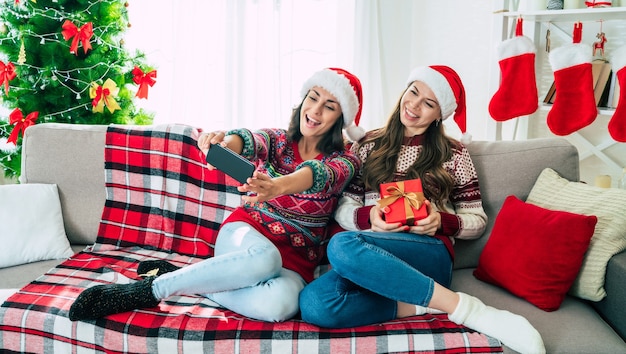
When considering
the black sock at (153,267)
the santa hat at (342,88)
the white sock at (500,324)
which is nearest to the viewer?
the white sock at (500,324)

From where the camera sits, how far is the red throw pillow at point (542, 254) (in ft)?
5.41

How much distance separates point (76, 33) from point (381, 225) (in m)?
1.56

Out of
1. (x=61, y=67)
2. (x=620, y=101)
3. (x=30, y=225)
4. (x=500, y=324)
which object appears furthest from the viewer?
(x=61, y=67)

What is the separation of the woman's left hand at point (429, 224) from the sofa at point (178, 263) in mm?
238

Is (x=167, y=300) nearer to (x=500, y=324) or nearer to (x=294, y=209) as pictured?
(x=294, y=209)

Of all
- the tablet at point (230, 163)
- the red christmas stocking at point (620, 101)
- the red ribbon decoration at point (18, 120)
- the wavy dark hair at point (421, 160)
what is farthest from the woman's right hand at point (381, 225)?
the red ribbon decoration at point (18, 120)

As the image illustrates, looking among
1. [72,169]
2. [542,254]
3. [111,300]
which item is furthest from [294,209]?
[72,169]

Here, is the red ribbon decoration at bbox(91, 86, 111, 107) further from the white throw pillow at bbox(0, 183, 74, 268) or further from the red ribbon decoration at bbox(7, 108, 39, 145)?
the white throw pillow at bbox(0, 183, 74, 268)

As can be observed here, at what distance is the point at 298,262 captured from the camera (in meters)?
1.84

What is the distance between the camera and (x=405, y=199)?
5.64 ft

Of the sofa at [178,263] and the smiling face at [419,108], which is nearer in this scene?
the sofa at [178,263]

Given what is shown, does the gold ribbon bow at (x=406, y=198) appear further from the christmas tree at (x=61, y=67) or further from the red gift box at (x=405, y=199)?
the christmas tree at (x=61, y=67)

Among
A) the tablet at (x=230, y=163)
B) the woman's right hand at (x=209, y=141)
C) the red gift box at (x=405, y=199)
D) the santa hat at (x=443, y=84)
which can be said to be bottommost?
the red gift box at (x=405, y=199)

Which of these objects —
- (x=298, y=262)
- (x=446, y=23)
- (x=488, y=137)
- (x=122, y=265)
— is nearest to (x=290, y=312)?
(x=298, y=262)
